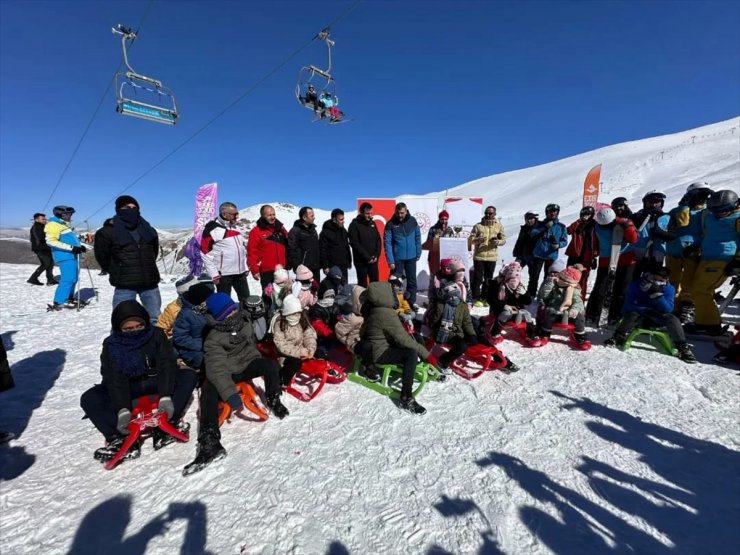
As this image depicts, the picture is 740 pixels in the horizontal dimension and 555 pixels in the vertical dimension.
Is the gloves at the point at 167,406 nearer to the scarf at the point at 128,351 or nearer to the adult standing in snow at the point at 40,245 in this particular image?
the scarf at the point at 128,351

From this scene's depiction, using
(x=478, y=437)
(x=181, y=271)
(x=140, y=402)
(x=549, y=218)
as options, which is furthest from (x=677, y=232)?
(x=181, y=271)

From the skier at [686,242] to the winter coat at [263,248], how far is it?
656 centimetres

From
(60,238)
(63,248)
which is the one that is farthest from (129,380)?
(60,238)

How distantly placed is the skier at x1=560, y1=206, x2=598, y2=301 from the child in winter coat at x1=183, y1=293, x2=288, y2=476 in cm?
560

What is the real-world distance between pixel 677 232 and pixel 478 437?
5.26 m

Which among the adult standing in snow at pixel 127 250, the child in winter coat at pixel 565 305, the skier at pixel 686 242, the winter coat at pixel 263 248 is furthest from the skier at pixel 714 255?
the adult standing in snow at pixel 127 250

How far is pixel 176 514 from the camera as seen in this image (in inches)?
89.6

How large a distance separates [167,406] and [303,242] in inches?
136

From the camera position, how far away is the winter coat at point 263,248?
217 inches

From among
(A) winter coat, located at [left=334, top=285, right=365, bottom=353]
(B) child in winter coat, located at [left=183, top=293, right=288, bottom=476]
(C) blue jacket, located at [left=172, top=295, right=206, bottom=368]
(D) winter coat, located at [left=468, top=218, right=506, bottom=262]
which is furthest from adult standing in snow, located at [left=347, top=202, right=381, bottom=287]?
(C) blue jacket, located at [left=172, top=295, right=206, bottom=368]

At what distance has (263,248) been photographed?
5531 mm

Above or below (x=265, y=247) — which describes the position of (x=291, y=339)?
below

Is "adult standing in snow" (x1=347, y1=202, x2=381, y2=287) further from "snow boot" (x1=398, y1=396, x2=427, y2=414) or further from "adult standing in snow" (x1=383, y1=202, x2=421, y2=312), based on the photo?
"snow boot" (x1=398, y1=396, x2=427, y2=414)

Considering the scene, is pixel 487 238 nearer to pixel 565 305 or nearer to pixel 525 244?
pixel 525 244
